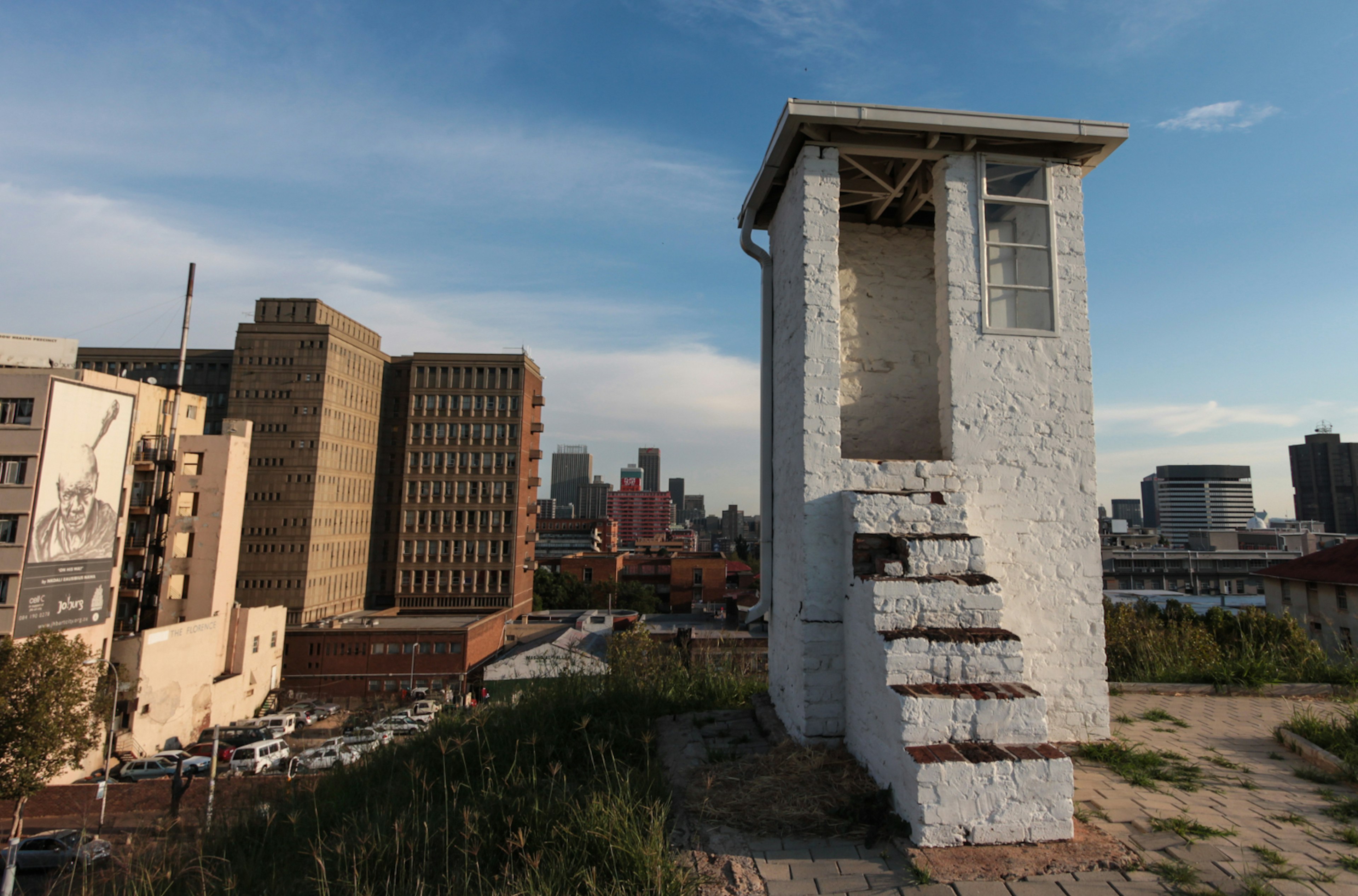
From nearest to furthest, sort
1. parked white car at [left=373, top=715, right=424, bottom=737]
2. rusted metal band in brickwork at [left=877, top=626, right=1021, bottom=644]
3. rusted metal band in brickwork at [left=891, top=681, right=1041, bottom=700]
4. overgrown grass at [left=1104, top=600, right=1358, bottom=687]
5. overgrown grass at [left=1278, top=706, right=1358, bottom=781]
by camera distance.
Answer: rusted metal band in brickwork at [left=891, top=681, right=1041, bottom=700] < rusted metal band in brickwork at [left=877, top=626, right=1021, bottom=644] < overgrown grass at [left=1278, top=706, right=1358, bottom=781] < overgrown grass at [left=1104, top=600, right=1358, bottom=687] < parked white car at [left=373, top=715, right=424, bottom=737]

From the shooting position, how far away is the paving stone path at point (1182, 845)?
10.7ft

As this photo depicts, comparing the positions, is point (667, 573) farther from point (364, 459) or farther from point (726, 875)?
point (726, 875)

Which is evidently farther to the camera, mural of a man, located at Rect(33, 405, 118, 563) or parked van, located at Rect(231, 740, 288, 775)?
mural of a man, located at Rect(33, 405, 118, 563)

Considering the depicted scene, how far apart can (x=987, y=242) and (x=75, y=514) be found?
33247mm

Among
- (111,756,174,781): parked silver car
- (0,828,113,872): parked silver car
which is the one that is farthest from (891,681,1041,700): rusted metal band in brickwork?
(111,756,174,781): parked silver car

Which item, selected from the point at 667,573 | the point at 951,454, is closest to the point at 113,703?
the point at 951,454

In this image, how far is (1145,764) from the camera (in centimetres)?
509

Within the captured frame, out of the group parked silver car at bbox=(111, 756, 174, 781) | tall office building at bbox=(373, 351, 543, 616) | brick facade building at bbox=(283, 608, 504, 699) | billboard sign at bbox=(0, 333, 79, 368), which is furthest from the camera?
tall office building at bbox=(373, 351, 543, 616)

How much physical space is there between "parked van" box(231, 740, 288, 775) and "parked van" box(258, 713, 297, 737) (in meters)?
5.75

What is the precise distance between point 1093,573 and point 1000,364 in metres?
2.02

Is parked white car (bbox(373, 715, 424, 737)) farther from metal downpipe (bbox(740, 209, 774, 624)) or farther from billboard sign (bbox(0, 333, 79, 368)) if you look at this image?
billboard sign (bbox(0, 333, 79, 368))

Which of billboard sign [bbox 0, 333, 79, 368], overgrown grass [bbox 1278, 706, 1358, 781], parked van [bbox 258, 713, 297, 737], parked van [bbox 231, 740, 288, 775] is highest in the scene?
billboard sign [bbox 0, 333, 79, 368]

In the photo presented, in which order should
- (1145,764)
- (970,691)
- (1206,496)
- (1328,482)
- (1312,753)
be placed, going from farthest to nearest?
(1206,496) → (1328,482) → (1312,753) → (1145,764) → (970,691)

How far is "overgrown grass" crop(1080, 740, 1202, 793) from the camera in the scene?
15.5 ft
